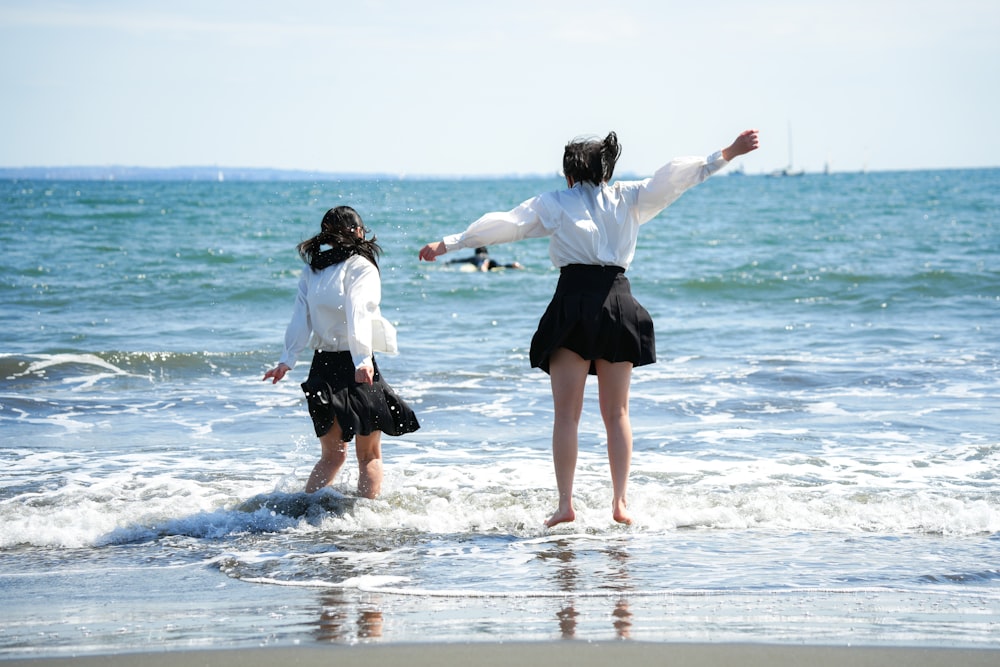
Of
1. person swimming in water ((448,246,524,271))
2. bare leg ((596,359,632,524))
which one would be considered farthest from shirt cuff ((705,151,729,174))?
person swimming in water ((448,246,524,271))

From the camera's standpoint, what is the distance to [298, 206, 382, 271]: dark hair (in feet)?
17.9

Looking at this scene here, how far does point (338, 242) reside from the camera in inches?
215

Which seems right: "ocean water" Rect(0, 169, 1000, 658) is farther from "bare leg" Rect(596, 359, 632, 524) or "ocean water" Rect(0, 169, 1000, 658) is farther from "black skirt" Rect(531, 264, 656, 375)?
"black skirt" Rect(531, 264, 656, 375)

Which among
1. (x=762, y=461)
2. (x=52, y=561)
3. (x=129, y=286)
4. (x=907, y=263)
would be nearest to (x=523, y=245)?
(x=907, y=263)

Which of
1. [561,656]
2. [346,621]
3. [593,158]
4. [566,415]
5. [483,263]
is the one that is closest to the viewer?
[561,656]

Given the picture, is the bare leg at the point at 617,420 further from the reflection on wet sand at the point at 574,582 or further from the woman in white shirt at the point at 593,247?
the reflection on wet sand at the point at 574,582

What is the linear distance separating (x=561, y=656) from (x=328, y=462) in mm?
2571

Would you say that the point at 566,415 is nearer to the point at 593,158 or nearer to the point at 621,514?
the point at 621,514

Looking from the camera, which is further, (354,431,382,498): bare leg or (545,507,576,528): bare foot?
(354,431,382,498): bare leg

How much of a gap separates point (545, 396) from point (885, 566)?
16.5 feet

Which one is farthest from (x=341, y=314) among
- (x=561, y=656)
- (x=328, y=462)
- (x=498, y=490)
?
(x=561, y=656)

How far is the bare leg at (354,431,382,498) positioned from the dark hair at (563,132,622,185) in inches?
68.4

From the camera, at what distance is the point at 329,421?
5.54 metres

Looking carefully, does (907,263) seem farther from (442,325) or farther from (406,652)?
(406,652)
